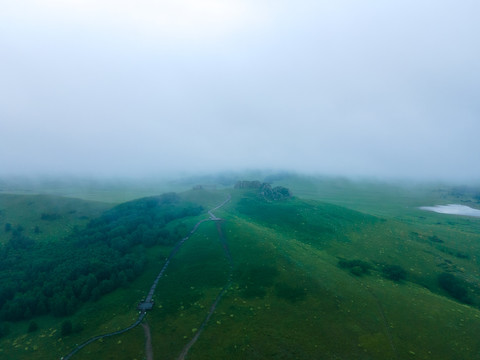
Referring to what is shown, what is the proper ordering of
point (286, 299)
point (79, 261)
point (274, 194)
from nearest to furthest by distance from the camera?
point (286, 299)
point (79, 261)
point (274, 194)

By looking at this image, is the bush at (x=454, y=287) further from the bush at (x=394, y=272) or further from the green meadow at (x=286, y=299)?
the bush at (x=394, y=272)

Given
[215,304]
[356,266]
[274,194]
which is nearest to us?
[215,304]

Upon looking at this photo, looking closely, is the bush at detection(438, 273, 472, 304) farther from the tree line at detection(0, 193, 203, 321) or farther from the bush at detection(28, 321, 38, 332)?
the bush at detection(28, 321, 38, 332)

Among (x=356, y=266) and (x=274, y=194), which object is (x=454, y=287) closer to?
(x=356, y=266)

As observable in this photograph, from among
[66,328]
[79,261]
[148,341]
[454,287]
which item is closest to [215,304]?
[148,341]

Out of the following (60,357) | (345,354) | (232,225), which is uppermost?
(232,225)

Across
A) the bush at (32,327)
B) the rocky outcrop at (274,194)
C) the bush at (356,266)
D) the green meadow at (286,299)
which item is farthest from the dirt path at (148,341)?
the rocky outcrop at (274,194)

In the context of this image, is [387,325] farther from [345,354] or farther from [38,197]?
[38,197]

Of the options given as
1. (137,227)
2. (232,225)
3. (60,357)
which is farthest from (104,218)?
(60,357)
